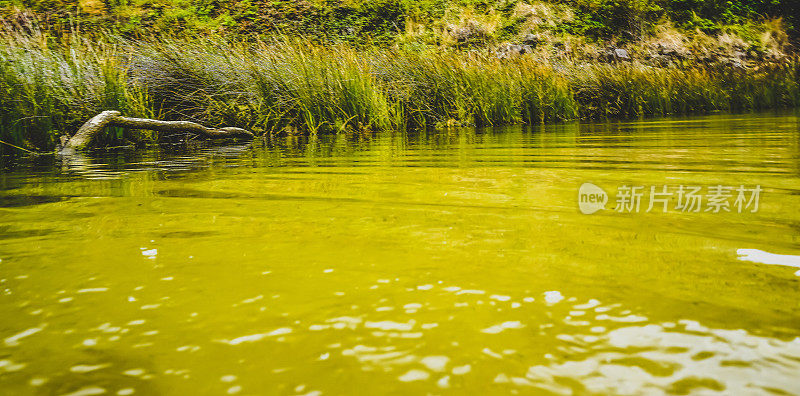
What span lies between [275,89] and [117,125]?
2.10m

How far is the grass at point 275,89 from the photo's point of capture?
562cm

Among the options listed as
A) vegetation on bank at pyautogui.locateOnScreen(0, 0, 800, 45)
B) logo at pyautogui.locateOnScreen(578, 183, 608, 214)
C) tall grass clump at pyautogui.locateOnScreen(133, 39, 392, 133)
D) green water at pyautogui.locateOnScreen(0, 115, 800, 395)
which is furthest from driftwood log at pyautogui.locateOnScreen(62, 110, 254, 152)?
vegetation on bank at pyautogui.locateOnScreen(0, 0, 800, 45)

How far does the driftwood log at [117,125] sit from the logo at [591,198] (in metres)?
4.66

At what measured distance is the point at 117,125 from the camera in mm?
5449

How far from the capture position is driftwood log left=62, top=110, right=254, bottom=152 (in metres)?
5.16

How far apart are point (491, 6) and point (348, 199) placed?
17766mm

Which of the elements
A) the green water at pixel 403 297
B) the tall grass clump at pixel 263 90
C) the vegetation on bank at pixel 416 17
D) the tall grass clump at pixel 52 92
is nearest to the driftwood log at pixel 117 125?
the tall grass clump at pixel 52 92

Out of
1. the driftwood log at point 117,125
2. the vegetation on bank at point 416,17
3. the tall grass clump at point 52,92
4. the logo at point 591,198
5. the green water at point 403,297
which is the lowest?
the green water at point 403,297

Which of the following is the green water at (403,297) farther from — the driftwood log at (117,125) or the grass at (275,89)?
the grass at (275,89)

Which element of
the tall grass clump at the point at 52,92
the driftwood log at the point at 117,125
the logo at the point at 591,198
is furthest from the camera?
the driftwood log at the point at 117,125

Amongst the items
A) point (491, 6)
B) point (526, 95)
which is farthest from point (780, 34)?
point (526, 95)

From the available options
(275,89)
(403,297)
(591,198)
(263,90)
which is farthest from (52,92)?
(403,297)

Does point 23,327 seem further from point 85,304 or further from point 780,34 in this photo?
point 780,34

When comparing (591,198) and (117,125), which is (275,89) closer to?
(117,125)
